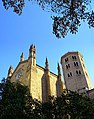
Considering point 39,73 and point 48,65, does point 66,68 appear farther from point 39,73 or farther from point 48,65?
point 39,73

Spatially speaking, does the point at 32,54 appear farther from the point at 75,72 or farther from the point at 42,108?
the point at 75,72

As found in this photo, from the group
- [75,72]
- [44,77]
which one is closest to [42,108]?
[44,77]

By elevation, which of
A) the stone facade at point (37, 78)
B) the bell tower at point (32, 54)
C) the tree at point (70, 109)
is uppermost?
the bell tower at point (32, 54)

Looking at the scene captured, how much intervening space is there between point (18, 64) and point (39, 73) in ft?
20.6

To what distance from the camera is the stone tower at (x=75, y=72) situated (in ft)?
150

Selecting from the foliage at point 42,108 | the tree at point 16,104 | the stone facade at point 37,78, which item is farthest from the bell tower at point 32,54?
the foliage at point 42,108

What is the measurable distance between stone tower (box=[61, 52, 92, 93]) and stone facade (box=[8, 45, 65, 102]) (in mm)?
10512

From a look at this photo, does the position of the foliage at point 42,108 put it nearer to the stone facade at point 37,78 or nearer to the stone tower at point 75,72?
the stone facade at point 37,78

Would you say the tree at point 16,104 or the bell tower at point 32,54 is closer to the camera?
the tree at point 16,104

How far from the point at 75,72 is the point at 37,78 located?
1988cm

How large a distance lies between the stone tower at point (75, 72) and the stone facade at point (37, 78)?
1051 centimetres

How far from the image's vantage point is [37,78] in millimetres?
31422

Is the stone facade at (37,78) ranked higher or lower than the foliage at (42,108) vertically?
higher

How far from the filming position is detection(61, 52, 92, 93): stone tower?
45625 mm
